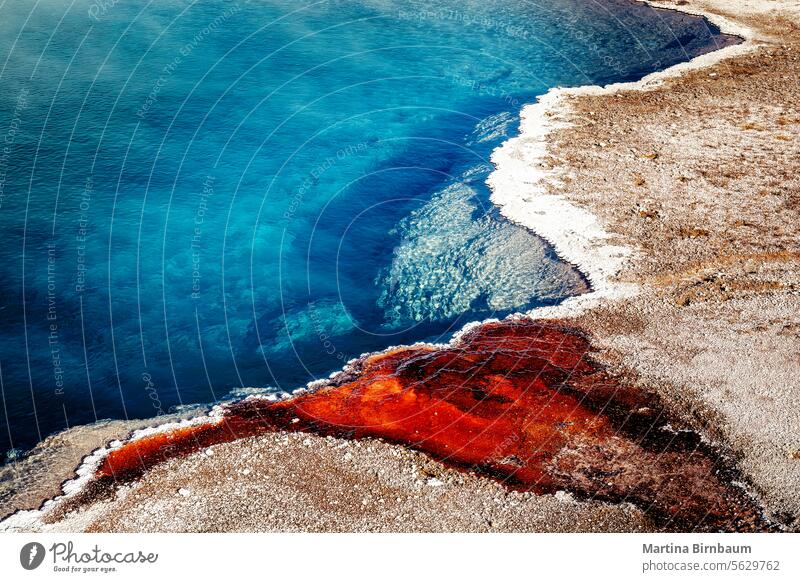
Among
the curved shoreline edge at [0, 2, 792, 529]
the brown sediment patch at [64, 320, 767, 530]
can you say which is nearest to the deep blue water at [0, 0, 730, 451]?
the curved shoreline edge at [0, 2, 792, 529]

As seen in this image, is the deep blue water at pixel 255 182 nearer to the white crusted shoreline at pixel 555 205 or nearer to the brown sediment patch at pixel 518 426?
the white crusted shoreline at pixel 555 205

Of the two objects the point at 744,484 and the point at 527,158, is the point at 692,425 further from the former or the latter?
the point at 527,158

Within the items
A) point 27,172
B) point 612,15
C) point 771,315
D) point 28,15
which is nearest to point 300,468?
point 771,315
